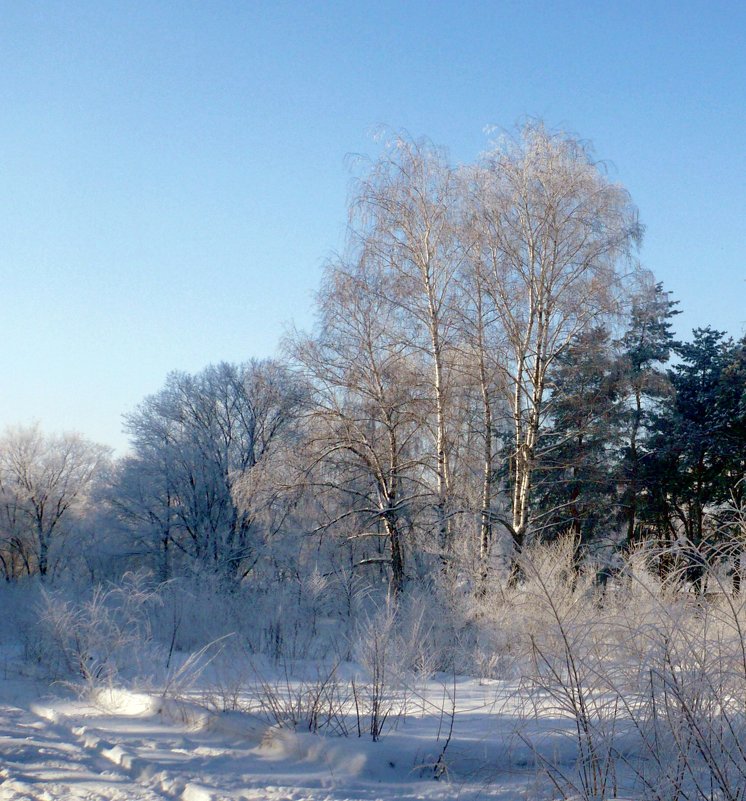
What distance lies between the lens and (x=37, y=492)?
4275 centimetres

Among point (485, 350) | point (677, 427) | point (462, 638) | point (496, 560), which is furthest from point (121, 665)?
point (677, 427)

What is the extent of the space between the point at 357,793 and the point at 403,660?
3819 mm

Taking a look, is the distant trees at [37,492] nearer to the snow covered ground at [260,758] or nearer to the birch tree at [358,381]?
the birch tree at [358,381]

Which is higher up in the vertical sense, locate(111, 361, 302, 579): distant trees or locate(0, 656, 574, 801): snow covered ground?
locate(111, 361, 302, 579): distant trees

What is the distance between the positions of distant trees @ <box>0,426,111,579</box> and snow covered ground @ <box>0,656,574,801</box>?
37182mm

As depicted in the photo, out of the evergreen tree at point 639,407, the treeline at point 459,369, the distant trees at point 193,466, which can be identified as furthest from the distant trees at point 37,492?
the evergreen tree at point 639,407

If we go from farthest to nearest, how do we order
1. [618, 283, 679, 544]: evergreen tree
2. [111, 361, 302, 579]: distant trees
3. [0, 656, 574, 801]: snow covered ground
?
[111, 361, 302, 579]: distant trees
[618, 283, 679, 544]: evergreen tree
[0, 656, 574, 801]: snow covered ground

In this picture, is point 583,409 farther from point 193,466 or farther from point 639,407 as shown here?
point 193,466

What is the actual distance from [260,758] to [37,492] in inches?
1618

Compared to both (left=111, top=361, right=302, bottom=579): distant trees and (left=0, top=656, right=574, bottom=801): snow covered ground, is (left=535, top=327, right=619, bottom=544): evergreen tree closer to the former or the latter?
(left=0, top=656, right=574, bottom=801): snow covered ground

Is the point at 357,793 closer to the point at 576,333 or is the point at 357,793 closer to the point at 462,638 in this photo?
the point at 462,638

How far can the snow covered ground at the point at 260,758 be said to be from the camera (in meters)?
5.14

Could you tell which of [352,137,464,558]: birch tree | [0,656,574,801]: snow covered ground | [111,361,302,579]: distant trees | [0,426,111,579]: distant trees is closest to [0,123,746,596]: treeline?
[352,137,464,558]: birch tree

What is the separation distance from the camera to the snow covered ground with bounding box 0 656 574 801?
5141mm
